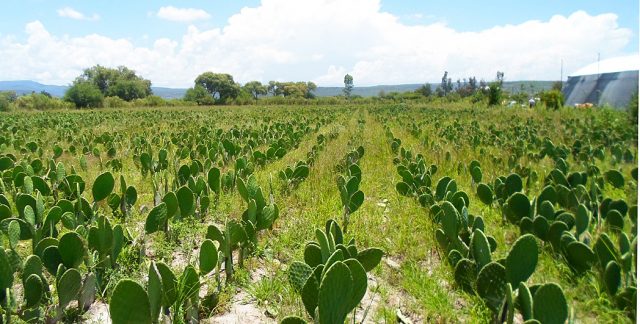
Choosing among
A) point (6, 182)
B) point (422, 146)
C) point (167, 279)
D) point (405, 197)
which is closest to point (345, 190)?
point (405, 197)

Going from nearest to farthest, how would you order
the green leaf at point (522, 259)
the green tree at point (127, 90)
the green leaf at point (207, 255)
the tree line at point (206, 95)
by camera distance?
the green leaf at point (522, 259) → the green leaf at point (207, 255) → the tree line at point (206, 95) → the green tree at point (127, 90)

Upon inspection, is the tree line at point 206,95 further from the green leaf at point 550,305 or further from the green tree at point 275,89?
the green leaf at point 550,305

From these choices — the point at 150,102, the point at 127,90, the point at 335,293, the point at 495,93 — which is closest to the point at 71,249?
the point at 335,293

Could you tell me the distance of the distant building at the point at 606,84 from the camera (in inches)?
695

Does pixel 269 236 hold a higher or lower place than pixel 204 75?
lower

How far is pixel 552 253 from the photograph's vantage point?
2240mm

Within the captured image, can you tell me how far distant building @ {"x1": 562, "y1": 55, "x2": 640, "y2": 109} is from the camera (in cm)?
1766

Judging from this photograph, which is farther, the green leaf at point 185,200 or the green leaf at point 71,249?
the green leaf at point 185,200

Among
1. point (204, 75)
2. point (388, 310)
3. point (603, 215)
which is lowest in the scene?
point (388, 310)

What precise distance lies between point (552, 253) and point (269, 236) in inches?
66.2

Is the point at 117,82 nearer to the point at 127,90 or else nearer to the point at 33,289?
the point at 127,90

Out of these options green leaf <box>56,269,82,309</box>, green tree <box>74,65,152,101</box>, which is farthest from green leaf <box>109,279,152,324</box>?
green tree <box>74,65,152,101</box>

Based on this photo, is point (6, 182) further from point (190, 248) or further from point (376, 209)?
point (376, 209)

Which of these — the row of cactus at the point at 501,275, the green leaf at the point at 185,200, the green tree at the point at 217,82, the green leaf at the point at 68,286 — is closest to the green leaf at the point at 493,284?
the row of cactus at the point at 501,275
